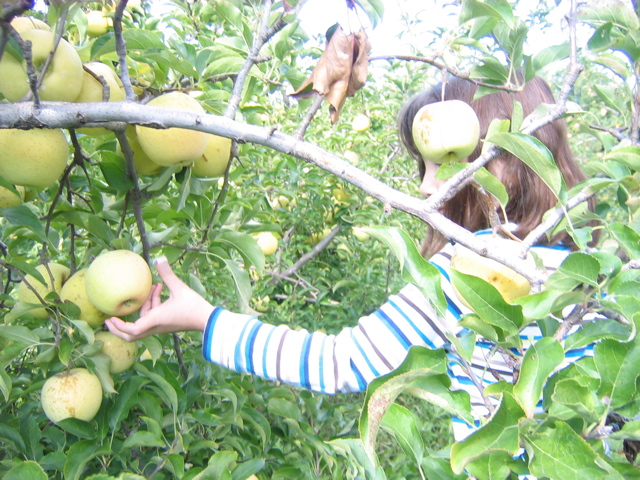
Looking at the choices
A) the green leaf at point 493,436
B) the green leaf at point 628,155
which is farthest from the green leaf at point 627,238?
the green leaf at point 493,436

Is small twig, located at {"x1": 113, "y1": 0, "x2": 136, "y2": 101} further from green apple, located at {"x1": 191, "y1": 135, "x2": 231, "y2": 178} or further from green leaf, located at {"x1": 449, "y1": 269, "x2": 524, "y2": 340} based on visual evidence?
green leaf, located at {"x1": 449, "y1": 269, "x2": 524, "y2": 340}

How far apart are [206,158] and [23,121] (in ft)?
1.43

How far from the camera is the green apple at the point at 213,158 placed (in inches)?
46.4

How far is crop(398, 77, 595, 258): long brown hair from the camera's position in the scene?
133 cm

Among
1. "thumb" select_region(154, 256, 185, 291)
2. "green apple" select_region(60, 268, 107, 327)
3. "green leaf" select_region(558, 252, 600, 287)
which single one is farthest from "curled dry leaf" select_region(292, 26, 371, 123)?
"green apple" select_region(60, 268, 107, 327)

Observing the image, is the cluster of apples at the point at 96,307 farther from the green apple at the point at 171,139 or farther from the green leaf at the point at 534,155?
the green leaf at the point at 534,155

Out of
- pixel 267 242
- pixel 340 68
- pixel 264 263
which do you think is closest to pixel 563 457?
pixel 340 68

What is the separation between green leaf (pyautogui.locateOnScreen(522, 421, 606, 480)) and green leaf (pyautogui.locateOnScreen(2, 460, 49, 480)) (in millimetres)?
760

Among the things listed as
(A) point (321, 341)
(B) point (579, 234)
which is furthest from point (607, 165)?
(A) point (321, 341)

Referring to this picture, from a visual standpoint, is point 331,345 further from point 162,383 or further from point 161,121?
point 161,121

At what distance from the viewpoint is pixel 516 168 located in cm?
133

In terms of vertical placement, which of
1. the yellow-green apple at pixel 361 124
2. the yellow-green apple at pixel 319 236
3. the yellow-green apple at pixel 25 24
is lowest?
the yellow-green apple at pixel 319 236

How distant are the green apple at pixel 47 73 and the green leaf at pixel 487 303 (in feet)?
2.40

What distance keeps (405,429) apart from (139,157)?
2.75 feet
